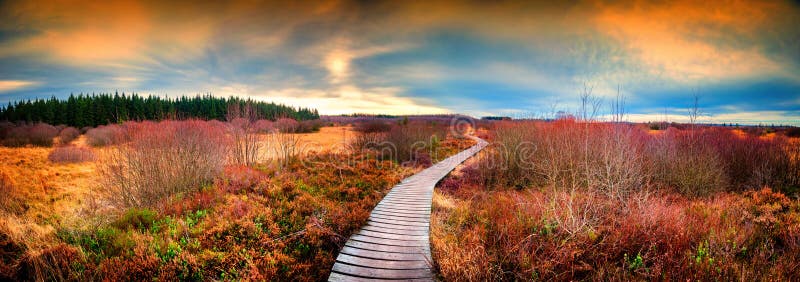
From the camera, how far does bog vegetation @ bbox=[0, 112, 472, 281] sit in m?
4.62

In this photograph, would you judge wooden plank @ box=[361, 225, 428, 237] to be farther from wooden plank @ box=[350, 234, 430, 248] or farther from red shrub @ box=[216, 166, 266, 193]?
red shrub @ box=[216, 166, 266, 193]

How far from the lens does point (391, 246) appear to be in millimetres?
5309

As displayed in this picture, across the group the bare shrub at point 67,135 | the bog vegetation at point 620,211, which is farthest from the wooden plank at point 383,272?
the bare shrub at point 67,135

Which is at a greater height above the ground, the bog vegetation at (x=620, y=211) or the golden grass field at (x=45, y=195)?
the bog vegetation at (x=620, y=211)

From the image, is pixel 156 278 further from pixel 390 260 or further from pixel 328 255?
pixel 390 260

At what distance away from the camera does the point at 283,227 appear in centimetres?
637

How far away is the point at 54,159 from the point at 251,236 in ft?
80.0

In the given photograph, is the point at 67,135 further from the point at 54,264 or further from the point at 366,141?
the point at 54,264

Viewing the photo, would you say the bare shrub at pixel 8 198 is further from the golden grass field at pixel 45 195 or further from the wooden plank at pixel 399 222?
the wooden plank at pixel 399 222

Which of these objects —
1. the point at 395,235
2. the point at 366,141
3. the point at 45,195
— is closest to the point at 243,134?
the point at 45,195

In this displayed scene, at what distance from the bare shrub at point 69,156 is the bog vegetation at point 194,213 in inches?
404

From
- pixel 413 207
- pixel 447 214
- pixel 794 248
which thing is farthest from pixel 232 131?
pixel 794 248

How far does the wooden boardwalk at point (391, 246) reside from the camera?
433 cm

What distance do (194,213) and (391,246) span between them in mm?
5398
